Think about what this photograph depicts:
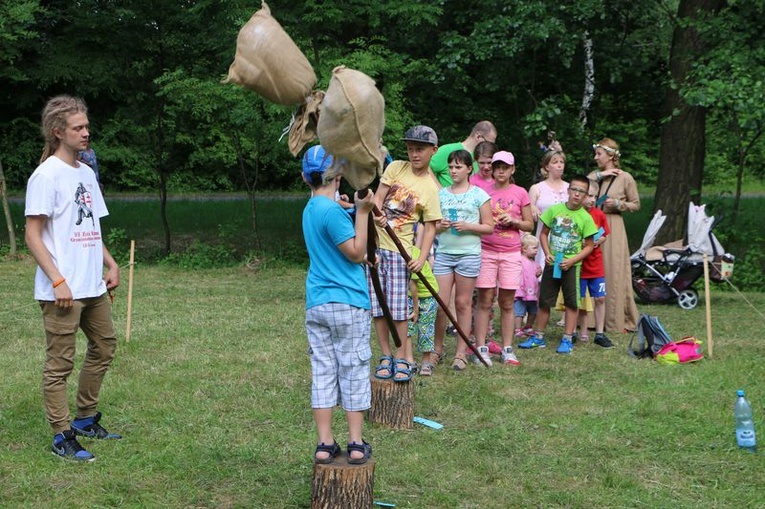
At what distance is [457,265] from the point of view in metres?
7.11

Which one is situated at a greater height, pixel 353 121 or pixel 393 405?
pixel 353 121

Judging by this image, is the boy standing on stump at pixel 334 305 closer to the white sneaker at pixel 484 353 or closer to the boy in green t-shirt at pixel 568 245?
the white sneaker at pixel 484 353

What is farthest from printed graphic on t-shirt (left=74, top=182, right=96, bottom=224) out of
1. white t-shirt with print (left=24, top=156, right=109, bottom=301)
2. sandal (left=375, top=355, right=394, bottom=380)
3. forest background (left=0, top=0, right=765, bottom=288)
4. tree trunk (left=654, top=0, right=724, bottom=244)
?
tree trunk (left=654, top=0, right=724, bottom=244)

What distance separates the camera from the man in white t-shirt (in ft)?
15.9

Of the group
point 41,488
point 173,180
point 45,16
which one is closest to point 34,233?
point 41,488

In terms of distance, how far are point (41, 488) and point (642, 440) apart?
11.3 feet

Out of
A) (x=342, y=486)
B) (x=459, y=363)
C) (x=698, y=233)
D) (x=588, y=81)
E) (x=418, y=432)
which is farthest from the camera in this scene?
(x=588, y=81)

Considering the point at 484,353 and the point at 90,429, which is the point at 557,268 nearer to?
the point at 484,353

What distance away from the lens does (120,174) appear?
26078 mm

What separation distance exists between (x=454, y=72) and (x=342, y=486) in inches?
431

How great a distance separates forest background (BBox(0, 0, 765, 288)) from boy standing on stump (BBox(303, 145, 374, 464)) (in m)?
8.28

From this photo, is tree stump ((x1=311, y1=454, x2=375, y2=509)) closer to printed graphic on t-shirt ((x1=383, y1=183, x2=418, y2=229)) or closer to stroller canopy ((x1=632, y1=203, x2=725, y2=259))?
printed graphic on t-shirt ((x1=383, y1=183, x2=418, y2=229))

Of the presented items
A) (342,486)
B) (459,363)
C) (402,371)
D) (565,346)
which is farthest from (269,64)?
(565,346)

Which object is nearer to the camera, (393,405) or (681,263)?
(393,405)
